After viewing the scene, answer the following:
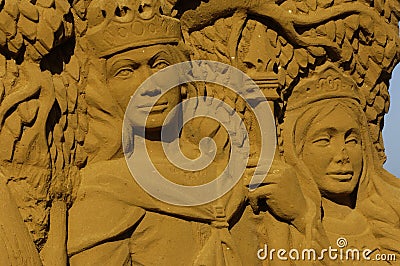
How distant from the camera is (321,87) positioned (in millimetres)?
4230

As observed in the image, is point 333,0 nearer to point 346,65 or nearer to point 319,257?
point 346,65

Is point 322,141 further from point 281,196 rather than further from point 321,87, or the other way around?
point 281,196

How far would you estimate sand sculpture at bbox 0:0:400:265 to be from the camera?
311 cm

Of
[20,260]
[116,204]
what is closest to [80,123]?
[116,204]

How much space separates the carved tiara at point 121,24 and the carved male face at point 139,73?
0.04 meters

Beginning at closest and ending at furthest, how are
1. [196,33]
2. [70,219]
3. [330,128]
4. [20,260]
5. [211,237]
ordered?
[20,260], [70,219], [211,237], [196,33], [330,128]

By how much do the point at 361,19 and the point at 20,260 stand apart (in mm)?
2300

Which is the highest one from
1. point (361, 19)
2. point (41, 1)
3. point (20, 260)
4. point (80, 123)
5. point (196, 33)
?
point (361, 19)

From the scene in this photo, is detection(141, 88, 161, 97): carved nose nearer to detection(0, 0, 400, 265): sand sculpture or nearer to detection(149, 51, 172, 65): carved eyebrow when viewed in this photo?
detection(0, 0, 400, 265): sand sculpture

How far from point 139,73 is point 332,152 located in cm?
126

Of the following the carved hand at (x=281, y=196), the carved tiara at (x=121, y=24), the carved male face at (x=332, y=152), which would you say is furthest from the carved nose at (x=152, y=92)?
the carved male face at (x=332, y=152)

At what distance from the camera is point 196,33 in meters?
3.88

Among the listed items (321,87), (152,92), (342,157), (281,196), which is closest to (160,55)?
(152,92)

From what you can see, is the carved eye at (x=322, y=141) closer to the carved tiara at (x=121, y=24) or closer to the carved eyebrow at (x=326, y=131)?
the carved eyebrow at (x=326, y=131)
